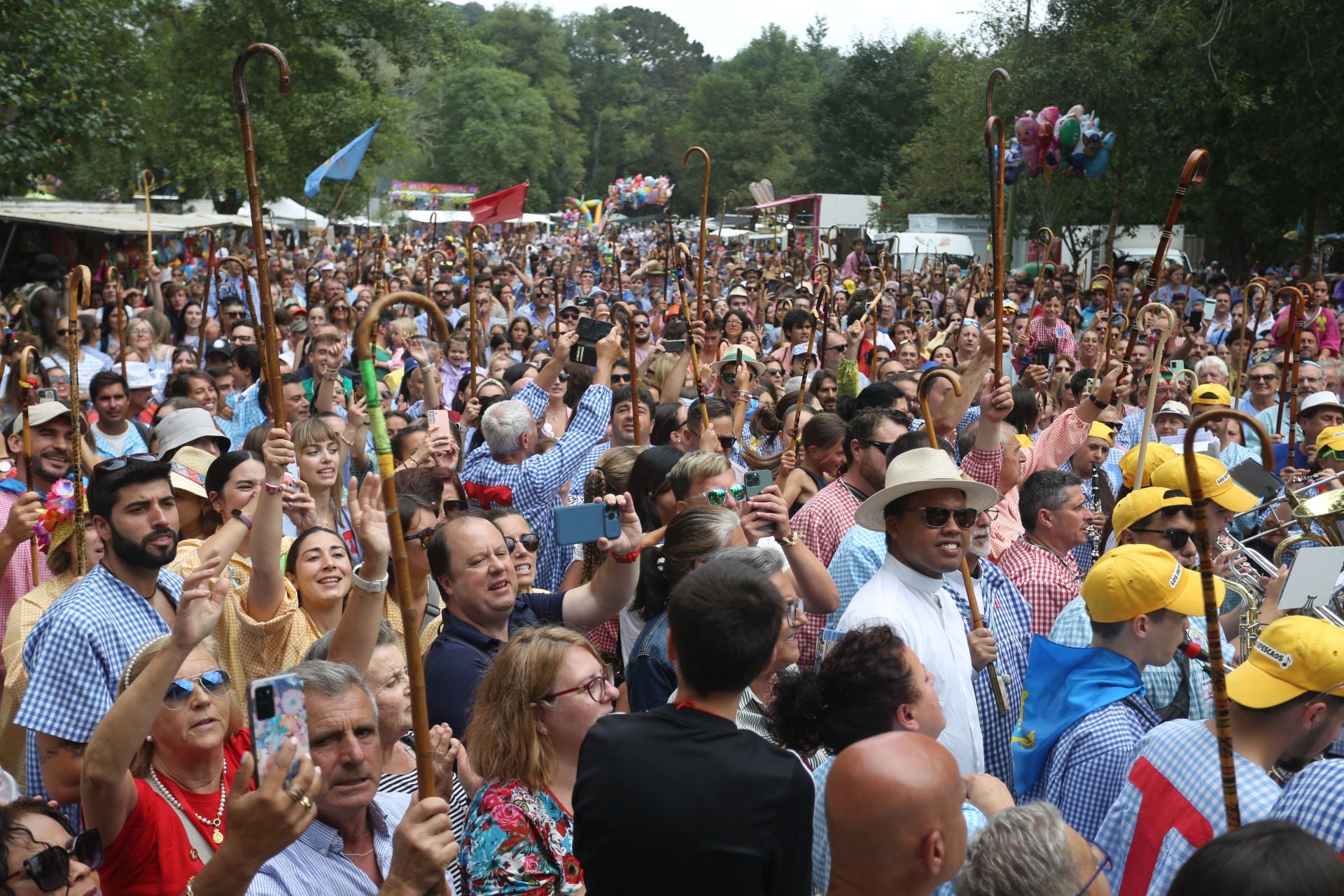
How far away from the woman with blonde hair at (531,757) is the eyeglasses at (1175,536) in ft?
8.91

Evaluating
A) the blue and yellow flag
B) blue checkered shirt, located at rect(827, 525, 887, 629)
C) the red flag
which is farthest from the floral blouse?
the red flag

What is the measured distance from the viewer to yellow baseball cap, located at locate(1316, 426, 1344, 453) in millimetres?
6957

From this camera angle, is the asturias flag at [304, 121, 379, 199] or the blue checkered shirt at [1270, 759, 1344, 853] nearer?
the blue checkered shirt at [1270, 759, 1344, 853]

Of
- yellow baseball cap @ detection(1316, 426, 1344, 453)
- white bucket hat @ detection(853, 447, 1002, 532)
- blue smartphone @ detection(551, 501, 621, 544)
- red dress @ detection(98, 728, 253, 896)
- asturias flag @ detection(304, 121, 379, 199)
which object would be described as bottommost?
red dress @ detection(98, 728, 253, 896)

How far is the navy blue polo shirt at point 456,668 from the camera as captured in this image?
4.16m

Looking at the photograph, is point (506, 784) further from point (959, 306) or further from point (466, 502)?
point (959, 306)

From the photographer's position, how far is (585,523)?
14.5 feet

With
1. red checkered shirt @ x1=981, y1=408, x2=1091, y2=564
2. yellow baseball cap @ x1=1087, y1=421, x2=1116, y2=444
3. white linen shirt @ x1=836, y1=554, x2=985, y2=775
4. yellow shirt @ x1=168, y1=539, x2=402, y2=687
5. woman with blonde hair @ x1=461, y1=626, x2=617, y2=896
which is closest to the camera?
woman with blonde hair @ x1=461, y1=626, x2=617, y2=896

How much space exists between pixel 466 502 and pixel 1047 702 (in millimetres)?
3391

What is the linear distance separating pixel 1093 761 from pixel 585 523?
1.77 metres

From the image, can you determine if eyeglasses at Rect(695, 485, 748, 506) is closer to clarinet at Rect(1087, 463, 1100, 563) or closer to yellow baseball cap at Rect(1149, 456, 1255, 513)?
yellow baseball cap at Rect(1149, 456, 1255, 513)

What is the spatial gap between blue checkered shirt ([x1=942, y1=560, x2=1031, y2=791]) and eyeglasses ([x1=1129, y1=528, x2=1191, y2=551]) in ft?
1.94

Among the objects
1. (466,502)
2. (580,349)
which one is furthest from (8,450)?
(580,349)

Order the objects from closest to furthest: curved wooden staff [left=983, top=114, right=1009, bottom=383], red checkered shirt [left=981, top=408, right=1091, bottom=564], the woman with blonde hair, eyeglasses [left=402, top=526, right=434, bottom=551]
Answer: the woman with blonde hair → eyeglasses [left=402, top=526, right=434, bottom=551] → curved wooden staff [left=983, top=114, right=1009, bottom=383] → red checkered shirt [left=981, top=408, right=1091, bottom=564]
